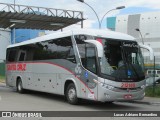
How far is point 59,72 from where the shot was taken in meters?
18.7

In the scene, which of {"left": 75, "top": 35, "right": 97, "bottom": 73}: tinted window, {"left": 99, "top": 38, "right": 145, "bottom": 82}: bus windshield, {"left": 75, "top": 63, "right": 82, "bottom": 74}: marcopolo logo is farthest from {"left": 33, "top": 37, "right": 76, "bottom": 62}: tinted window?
{"left": 99, "top": 38, "right": 145, "bottom": 82}: bus windshield

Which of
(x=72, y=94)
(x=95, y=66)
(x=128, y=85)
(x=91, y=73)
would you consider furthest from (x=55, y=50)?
(x=128, y=85)

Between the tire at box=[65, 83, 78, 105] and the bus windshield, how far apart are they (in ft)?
7.51

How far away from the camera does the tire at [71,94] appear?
56.1 feet

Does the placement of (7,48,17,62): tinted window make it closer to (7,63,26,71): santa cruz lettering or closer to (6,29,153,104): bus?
(7,63,26,71): santa cruz lettering

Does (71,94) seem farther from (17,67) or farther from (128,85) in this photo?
(17,67)

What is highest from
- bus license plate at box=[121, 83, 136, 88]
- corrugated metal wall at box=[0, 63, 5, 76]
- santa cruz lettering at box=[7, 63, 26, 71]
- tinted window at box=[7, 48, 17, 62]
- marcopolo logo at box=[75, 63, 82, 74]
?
tinted window at box=[7, 48, 17, 62]

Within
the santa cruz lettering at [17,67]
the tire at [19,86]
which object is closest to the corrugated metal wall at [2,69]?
the santa cruz lettering at [17,67]

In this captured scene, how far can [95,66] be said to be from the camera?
15.8m

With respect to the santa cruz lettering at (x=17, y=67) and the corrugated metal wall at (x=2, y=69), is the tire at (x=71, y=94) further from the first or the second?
the corrugated metal wall at (x=2, y=69)

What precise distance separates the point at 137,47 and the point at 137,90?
1982mm

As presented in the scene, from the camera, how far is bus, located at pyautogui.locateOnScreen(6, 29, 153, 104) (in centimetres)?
1548

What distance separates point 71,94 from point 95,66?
2351 mm

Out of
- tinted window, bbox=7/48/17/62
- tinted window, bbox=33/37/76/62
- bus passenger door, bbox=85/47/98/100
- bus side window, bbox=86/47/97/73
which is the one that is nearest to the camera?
bus passenger door, bbox=85/47/98/100
